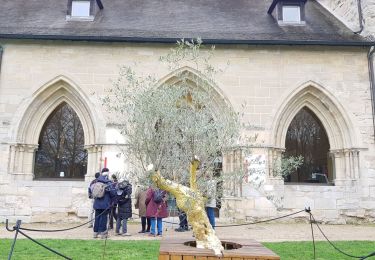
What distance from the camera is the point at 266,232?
7.92 m

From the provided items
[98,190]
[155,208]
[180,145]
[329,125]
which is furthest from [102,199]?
[329,125]

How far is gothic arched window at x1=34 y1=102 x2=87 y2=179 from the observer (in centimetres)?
1042

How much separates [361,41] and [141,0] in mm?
7297

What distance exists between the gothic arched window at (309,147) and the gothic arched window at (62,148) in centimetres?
613

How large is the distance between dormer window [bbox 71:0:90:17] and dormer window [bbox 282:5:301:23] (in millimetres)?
6173

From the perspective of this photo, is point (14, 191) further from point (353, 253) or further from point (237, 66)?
point (353, 253)

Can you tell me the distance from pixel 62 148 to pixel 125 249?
5902 mm

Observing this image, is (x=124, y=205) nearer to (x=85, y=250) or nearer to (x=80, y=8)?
(x=85, y=250)

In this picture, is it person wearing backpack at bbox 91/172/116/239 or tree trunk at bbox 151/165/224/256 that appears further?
person wearing backpack at bbox 91/172/116/239

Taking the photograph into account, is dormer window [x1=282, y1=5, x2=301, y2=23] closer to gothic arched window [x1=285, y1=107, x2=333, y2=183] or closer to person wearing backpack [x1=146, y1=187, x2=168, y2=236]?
gothic arched window [x1=285, y1=107, x2=333, y2=183]

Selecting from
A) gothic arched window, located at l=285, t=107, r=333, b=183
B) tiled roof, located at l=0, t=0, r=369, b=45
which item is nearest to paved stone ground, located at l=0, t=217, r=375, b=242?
gothic arched window, located at l=285, t=107, r=333, b=183

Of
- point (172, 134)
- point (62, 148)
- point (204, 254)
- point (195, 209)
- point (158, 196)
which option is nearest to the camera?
point (204, 254)

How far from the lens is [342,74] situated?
403 inches

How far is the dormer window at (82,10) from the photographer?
36.9 feet
